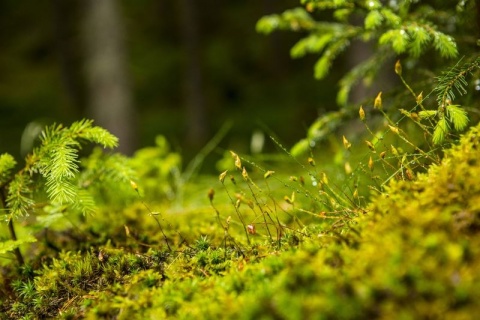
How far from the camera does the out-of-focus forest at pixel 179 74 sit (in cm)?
1516

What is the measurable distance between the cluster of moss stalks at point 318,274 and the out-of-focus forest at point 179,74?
11057 mm

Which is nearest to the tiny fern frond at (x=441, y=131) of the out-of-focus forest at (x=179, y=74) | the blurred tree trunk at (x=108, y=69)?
the blurred tree trunk at (x=108, y=69)

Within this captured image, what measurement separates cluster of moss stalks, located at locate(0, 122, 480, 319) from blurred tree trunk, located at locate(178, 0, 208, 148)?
40.7ft

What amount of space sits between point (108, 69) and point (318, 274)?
21.8ft

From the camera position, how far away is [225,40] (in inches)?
791

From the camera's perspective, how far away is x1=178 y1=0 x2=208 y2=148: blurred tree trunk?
13594 millimetres

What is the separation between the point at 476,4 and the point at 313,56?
1745 cm

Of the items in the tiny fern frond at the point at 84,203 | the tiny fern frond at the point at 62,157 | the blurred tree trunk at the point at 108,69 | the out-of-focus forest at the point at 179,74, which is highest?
the out-of-focus forest at the point at 179,74

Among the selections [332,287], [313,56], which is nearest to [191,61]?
[313,56]

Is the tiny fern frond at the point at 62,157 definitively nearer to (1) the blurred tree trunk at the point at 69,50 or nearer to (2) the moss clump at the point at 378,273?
(2) the moss clump at the point at 378,273

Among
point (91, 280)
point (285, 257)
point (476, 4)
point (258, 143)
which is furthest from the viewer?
point (258, 143)

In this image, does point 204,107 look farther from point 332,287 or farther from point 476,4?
point 332,287

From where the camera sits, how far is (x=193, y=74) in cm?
1442

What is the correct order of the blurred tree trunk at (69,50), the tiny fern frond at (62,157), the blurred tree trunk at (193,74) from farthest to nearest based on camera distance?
1. the blurred tree trunk at (69,50)
2. the blurred tree trunk at (193,74)
3. the tiny fern frond at (62,157)
